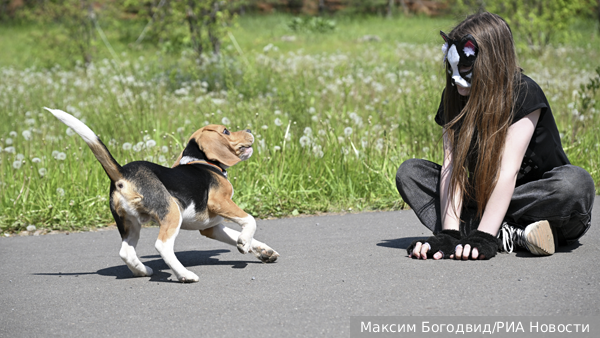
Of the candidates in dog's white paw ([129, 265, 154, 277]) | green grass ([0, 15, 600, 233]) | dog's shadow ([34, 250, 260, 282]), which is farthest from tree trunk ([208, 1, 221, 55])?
dog's white paw ([129, 265, 154, 277])

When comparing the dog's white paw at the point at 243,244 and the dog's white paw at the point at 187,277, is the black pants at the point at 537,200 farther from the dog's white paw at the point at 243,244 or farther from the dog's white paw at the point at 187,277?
the dog's white paw at the point at 187,277

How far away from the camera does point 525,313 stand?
260 cm

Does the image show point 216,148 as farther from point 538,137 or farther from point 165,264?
point 538,137

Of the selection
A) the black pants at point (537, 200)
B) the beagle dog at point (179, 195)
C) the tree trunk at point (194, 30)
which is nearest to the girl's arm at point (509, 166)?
the black pants at point (537, 200)

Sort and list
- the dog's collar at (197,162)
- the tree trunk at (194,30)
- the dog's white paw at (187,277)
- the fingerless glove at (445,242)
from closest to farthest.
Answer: the dog's white paw at (187,277), the fingerless glove at (445,242), the dog's collar at (197,162), the tree trunk at (194,30)

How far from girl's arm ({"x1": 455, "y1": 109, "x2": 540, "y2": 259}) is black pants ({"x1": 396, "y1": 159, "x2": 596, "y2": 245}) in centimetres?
12

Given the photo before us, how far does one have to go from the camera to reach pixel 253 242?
141 inches

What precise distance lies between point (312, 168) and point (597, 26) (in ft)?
69.7

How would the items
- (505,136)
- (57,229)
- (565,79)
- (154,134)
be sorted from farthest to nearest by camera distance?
(565,79) < (154,134) < (57,229) < (505,136)

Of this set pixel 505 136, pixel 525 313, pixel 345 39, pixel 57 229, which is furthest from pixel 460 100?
pixel 345 39

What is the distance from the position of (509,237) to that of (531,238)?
0.74 feet

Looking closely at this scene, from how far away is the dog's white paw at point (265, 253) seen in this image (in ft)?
11.7

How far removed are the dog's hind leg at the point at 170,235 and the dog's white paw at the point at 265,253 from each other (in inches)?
20.0

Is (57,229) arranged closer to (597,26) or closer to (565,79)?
(565,79)
